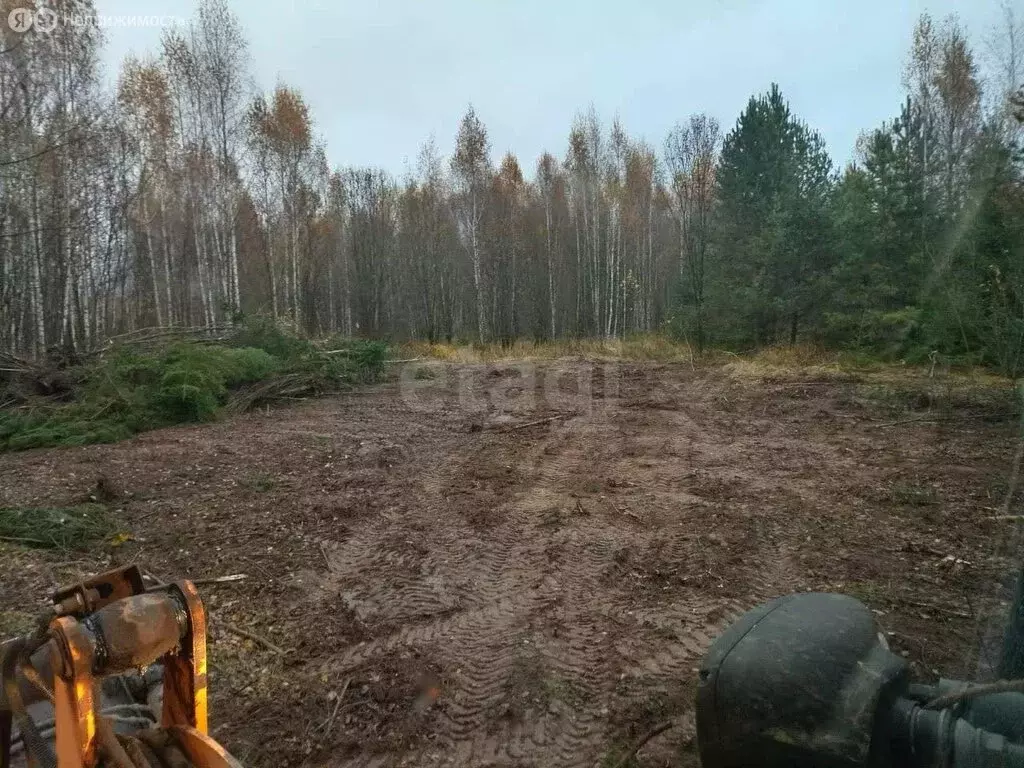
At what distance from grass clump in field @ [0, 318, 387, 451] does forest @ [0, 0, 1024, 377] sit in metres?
1.29

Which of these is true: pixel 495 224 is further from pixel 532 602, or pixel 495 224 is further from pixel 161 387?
pixel 532 602

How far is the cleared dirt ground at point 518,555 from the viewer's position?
3.28 m

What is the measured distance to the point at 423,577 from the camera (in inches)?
193

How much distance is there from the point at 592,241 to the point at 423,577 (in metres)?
31.0

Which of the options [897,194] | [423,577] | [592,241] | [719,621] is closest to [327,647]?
[423,577]

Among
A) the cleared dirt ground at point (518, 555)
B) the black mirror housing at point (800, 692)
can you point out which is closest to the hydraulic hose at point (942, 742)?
the black mirror housing at point (800, 692)

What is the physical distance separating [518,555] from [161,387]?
7606 millimetres

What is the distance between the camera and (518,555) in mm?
5289

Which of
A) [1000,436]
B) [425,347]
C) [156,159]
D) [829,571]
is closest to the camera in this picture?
[829,571]

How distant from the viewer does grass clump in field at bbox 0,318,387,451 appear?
937 cm

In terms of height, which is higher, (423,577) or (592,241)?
(592,241)

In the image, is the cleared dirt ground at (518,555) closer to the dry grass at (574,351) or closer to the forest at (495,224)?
the forest at (495,224)

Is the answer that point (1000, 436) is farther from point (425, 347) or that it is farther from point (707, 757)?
point (425, 347)

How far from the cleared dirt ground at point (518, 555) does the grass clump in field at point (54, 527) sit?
0.71 feet
